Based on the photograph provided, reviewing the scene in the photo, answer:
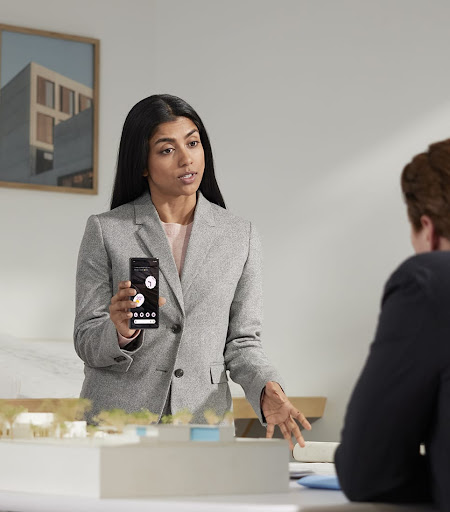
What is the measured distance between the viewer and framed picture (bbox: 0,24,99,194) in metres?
4.02

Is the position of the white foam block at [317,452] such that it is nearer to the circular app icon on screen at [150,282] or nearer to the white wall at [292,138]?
the circular app icon on screen at [150,282]

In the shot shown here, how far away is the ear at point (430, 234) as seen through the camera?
1.22 m

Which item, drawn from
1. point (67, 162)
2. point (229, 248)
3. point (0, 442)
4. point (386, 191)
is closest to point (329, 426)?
point (386, 191)

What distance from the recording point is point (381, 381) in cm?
112

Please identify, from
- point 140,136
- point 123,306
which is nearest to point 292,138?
point 140,136

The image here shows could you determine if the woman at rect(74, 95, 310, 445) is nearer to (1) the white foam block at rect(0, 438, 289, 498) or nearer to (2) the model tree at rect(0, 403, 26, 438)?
(2) the model tree at rect(0, 403, 26, 438)

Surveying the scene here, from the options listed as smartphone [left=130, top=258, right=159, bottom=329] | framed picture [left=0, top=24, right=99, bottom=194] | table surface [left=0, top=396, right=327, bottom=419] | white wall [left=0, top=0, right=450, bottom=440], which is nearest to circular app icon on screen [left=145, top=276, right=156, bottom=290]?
smartphone [left=130, top=258, right=159, bottom=329]

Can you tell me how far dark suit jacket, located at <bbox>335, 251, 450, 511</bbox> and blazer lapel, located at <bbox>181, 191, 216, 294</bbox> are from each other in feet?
2.97

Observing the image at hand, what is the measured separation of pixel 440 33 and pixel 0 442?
A: 9.72ft

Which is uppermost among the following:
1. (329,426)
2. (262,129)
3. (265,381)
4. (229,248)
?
(262,129)

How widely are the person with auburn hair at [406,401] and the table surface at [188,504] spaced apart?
35 millimetres

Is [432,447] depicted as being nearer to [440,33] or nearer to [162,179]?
[162,179]

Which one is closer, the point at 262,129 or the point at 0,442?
the point at 0,442

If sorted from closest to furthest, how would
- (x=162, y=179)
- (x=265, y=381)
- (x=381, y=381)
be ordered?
(x=381, y=381), (x=265, y=381), (x=162, y=179)
